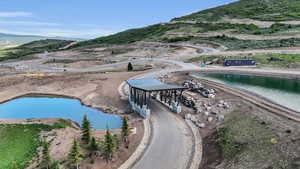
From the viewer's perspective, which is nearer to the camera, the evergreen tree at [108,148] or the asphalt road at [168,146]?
the asphalt road at [168,146]

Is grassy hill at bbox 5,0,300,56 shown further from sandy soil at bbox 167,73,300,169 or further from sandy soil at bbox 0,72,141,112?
sandy soil at bbox 167,73,300,169

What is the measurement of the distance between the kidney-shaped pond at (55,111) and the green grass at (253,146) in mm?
15545

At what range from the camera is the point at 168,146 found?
68.0 ft

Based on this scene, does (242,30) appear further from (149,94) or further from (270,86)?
(149,94)

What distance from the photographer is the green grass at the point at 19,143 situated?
20.9m

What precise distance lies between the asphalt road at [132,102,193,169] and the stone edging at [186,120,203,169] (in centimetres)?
47

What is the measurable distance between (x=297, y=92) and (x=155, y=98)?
94.0 ft

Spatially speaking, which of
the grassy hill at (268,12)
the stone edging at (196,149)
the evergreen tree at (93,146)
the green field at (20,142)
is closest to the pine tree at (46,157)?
the green field at (20,142)

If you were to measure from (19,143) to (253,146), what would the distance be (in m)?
25.4

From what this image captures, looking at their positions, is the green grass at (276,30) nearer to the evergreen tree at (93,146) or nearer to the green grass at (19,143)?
the evergreen tree at (93,146)

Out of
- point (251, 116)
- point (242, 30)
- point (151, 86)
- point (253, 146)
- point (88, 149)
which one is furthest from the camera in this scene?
point (242, 30)

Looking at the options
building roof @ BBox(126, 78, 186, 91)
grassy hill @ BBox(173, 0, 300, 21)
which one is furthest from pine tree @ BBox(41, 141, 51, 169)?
grassy hill @ BBox(173, 0, 300, 21)

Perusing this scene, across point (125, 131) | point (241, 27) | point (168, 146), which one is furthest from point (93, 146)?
point (241, 27)

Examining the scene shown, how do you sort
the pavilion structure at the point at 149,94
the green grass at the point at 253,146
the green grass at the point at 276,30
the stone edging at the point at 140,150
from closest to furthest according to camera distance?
the green grass at the point at 253,146 → the stone edging at the point at 140,150 → the pavilion structure at the point at 149,94 → the green grass at the point at 276,30
